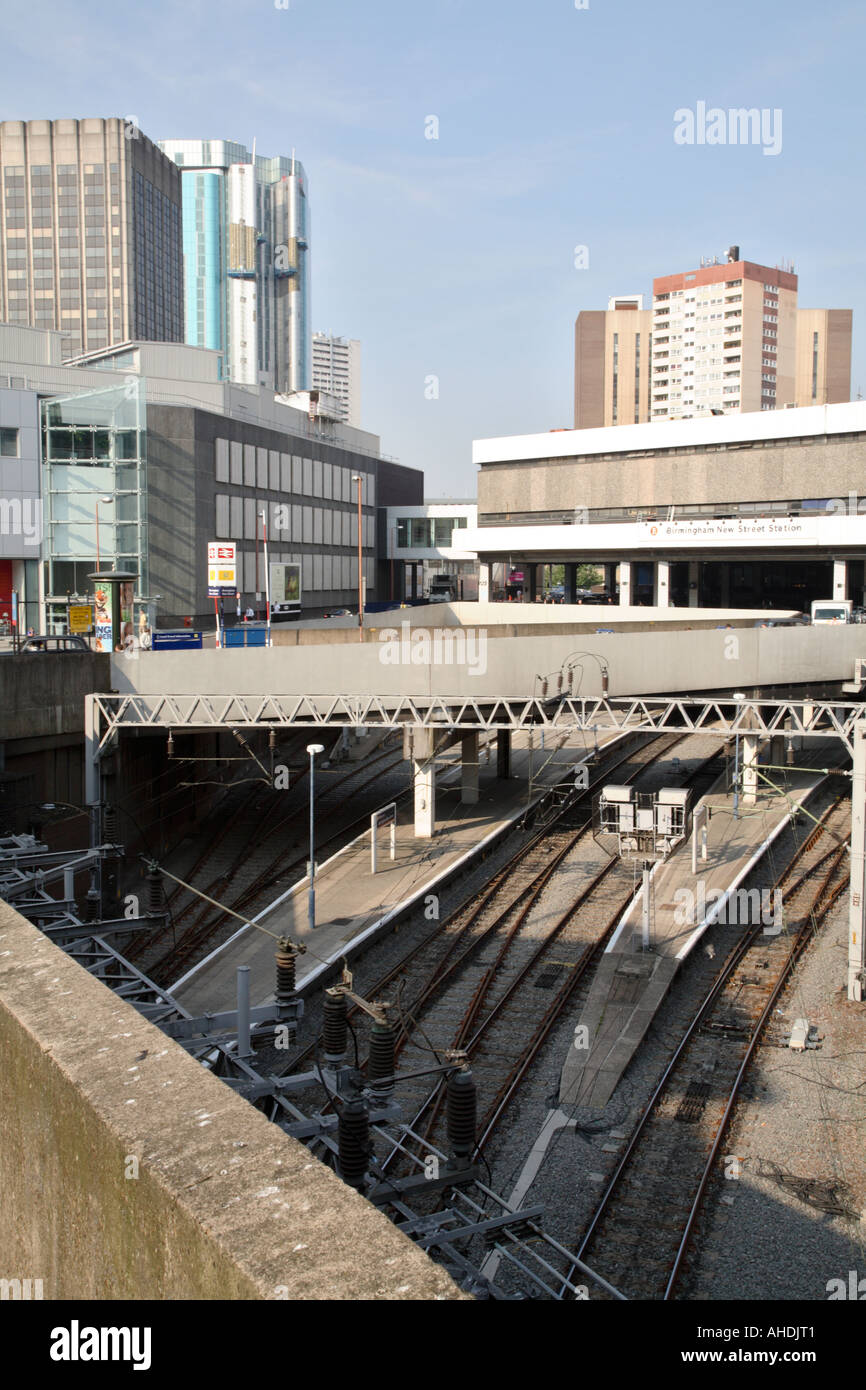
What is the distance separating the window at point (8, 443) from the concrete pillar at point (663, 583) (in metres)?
33.8

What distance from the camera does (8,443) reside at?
129 feet

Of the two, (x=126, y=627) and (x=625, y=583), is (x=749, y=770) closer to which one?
(x=126, y=627)

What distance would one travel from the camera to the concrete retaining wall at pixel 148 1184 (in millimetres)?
3688

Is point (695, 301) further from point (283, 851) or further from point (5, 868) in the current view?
point (5, 868)

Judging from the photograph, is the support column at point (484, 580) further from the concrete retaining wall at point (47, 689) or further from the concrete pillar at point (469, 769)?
the concrete retaining wall at point (47, 689)

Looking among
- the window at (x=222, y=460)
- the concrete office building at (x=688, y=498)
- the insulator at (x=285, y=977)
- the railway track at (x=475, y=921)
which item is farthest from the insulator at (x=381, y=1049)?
the concrete office building at (x=688, y=498)

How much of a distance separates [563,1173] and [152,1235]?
10.2m

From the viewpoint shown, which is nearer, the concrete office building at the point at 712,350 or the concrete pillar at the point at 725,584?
the concrete pillar at the point at 725,584

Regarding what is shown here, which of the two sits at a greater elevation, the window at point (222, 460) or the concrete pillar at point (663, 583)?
the window at point (222, 460)

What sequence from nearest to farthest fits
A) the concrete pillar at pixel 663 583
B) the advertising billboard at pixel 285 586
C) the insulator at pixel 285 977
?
the insulator at pixel 285 977 → the advertising billboard at pixel 285 586 → the concrete pillar at pixel 663 583

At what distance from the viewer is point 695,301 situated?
142m

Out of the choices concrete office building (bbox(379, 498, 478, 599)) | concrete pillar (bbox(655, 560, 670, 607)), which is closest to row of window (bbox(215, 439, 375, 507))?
concrete office building (bbox(379, 498, 478, 599))

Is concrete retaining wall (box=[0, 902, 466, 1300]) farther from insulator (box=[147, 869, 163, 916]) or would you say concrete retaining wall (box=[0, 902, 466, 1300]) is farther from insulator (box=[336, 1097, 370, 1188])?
insulator (box=[147, 869, 163, 916])
